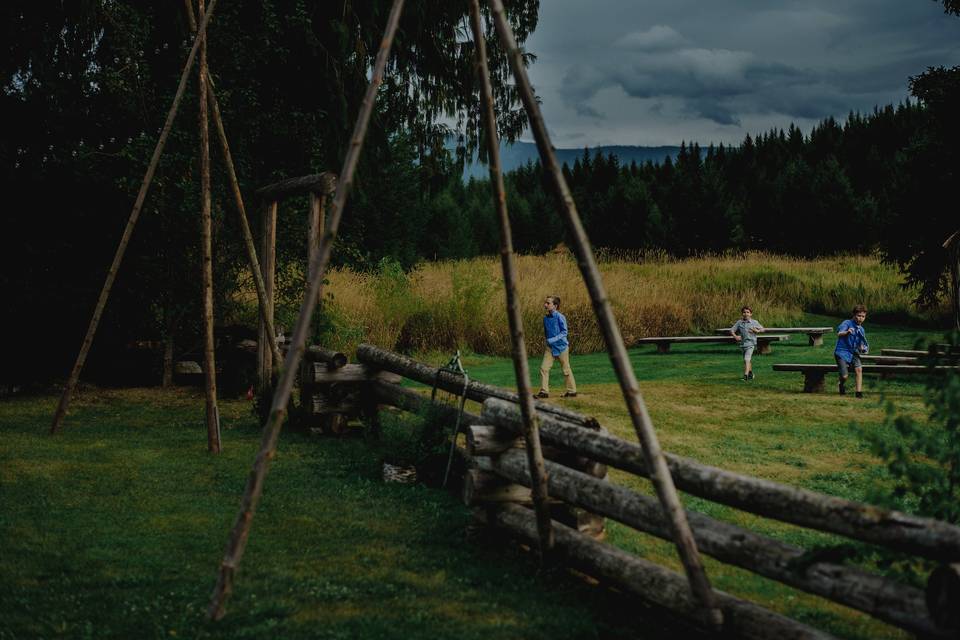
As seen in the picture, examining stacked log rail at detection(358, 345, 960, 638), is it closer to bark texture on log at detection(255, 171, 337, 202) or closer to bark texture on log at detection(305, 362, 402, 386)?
bark texture on log at detection(305, 362, 402, 386)

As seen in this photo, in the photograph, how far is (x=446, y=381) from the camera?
8.77 metres

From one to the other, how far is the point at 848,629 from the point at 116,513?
506cm

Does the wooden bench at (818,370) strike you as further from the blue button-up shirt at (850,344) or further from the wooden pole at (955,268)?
the wooden pole at (955,268)

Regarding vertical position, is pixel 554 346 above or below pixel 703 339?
above

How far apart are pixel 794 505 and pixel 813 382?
11.7 metres

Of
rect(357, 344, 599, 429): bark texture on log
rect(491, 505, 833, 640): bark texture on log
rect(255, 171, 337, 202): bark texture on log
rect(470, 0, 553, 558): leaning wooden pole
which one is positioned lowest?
rect(491, 505, 833, 640): bark texture on log

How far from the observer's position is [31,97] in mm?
14375

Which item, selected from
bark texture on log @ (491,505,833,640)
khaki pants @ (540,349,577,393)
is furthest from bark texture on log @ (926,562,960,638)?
khaki pants @ (540,349,577,393)

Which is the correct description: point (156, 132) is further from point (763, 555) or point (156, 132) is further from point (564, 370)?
point (763, 555)

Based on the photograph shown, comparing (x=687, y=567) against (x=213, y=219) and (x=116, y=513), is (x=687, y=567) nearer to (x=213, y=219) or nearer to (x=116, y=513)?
(x=116, y=513)

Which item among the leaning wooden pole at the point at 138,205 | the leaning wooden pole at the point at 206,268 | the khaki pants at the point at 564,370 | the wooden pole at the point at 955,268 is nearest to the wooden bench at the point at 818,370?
the wooden pole at the point at 955,268

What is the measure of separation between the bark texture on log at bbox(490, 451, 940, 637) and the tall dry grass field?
11170 millimetres

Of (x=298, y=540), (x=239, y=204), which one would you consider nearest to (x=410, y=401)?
(x=239, y=204)

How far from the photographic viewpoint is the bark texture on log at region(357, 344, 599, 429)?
672 cm
